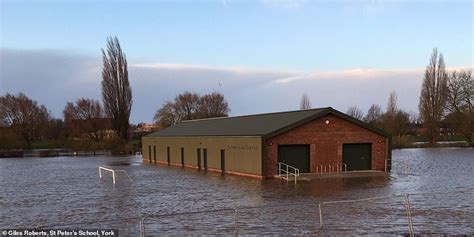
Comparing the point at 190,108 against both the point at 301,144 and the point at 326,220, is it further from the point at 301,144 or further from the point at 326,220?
the point at 326,220

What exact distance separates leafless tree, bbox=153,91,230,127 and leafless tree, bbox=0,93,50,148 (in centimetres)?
2467

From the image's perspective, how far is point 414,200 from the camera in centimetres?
2006

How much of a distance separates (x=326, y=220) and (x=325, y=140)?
17.7 m

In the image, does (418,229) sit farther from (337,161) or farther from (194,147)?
(194,147)

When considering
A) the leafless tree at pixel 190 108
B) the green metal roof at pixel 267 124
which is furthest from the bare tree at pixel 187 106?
the green metal roof at pixel 267 124

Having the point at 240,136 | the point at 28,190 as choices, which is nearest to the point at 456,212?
the point at 240,136

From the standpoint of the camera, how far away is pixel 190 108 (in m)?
103

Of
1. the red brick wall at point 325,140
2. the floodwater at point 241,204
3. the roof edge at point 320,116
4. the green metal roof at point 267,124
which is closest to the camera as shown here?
the floodwater at point 241,204

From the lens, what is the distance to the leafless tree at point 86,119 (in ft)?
310

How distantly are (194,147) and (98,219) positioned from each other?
82.6 feet

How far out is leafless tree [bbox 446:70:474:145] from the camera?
8219 centimetres

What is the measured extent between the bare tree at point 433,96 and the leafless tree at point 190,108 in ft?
131

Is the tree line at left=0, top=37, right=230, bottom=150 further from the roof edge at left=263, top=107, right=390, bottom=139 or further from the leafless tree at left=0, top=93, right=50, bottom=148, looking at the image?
the roof edge at left=263, top=107, right=390, bottom=139

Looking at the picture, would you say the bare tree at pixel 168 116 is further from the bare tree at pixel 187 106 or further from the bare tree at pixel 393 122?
the bare tree at pixel 393 122
